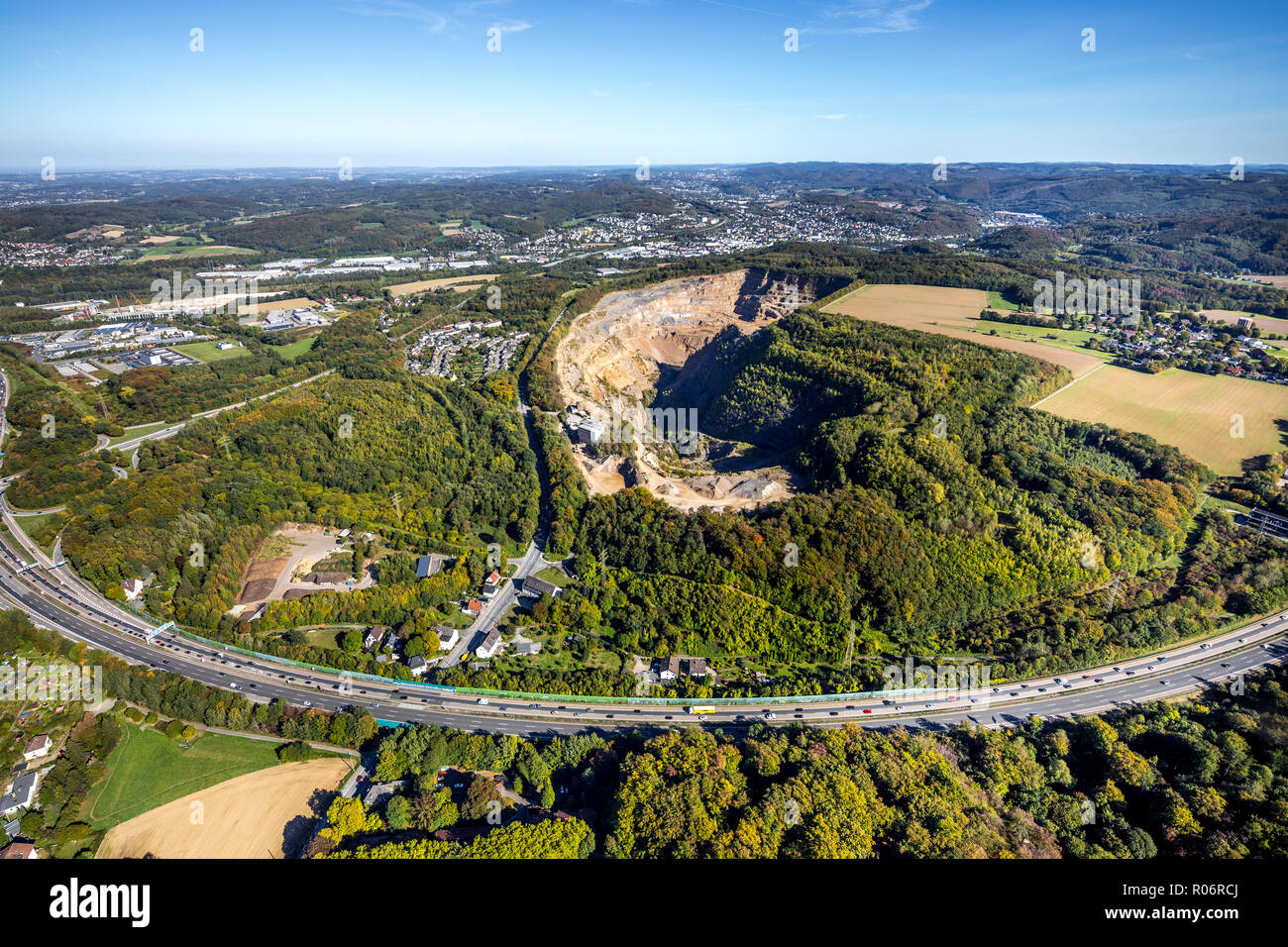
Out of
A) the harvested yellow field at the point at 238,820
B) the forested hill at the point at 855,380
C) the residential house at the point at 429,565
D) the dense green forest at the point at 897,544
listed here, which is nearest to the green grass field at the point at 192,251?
the forested hill at the point at 855,380

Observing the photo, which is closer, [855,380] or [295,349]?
[855,380]

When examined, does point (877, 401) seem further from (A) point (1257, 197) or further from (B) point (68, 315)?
(A) point (1257, 197)

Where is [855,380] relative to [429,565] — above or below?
above

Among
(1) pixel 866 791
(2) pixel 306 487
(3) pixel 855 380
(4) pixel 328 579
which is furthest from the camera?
(3) pixel 855 380

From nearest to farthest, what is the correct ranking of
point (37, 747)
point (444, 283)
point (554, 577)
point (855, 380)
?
point (37, 747) → point (554, 577) → point (855, 380) → point (444, 283)

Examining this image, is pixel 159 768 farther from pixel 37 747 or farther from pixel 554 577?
pixel 554 577

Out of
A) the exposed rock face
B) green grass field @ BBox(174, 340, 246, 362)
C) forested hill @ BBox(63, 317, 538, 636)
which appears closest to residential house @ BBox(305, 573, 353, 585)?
forested hill @ BBox(63, 317, 538, 636)

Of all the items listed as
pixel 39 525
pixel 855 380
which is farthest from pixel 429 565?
pixel 855 380
